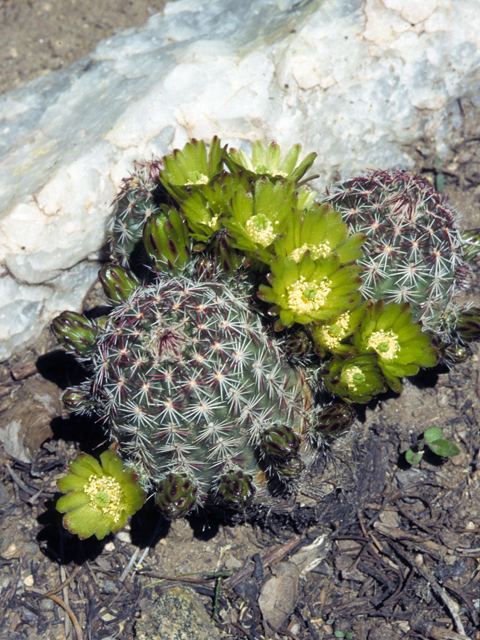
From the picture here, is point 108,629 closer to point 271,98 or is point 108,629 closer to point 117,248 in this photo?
point 117,248

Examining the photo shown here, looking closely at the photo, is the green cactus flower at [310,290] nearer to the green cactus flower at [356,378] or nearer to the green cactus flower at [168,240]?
the green cactus flower at [356,378]

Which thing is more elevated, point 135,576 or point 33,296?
point 33,296

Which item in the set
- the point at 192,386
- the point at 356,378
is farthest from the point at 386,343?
the point at 192,386

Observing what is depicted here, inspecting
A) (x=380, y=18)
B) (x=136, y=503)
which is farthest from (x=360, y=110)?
(x=136, y=503)

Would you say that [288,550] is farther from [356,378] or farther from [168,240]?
[168,240]

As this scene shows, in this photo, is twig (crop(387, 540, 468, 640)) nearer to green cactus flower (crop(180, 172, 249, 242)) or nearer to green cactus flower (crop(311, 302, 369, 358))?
green cactus flower (crop(311, 302, 369, 358))

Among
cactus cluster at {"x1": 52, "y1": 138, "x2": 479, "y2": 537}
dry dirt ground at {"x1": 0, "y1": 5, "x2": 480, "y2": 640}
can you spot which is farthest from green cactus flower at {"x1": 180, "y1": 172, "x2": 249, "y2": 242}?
dry dirt ground at {"x1": 0, "y1": 5, "x2": 480, "y2": 640}
